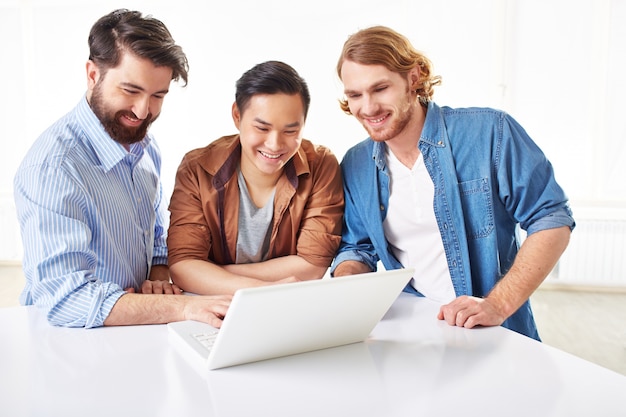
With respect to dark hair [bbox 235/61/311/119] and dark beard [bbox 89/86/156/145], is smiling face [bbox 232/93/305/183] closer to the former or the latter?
dark hair [bbox 235/61/311/119]

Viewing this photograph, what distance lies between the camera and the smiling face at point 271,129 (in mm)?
1847

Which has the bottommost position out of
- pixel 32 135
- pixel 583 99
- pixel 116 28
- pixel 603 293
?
pixel 603 293

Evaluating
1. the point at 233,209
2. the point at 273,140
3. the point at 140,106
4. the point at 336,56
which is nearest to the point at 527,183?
the point at 273,140

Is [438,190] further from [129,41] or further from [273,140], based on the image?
[129,41]

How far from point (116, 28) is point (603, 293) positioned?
14.9ft

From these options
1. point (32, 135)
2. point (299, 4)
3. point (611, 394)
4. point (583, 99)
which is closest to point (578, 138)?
point (583, 99)

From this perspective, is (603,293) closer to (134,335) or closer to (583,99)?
(583,99)

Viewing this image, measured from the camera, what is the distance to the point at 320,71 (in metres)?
5.13

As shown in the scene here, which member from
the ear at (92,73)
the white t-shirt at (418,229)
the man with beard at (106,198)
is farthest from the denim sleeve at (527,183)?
the ear at (92,73)

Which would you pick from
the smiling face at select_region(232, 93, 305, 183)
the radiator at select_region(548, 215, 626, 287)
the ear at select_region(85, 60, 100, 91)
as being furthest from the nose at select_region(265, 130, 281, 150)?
the radiator at select_region(548, 215, 626, 287)

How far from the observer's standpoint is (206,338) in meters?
1.28

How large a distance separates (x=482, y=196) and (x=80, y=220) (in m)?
1.14

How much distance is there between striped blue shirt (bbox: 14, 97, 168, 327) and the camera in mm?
1412

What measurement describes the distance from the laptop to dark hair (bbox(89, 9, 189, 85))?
82 cm
